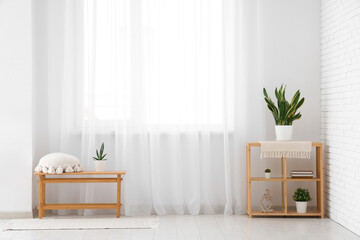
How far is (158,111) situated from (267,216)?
1.57 m

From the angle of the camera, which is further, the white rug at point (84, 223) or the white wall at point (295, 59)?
the white wall at point (295, 59)

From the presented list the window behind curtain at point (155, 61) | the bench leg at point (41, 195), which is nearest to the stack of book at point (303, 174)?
the window behind curtain at point (155, 61)

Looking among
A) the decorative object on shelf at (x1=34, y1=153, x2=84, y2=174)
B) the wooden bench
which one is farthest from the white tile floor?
the decorative object on shelf at (x1=34, y1=153, x2=84, y2=174)

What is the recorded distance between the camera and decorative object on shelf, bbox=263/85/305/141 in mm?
5000

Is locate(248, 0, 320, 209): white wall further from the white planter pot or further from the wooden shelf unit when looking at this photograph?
the white planter pot

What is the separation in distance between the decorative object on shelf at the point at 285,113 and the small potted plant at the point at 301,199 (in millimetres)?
573

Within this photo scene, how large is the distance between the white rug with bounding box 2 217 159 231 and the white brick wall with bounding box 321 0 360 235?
178 centimetres

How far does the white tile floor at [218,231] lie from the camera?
4.23m

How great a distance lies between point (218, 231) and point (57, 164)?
5.54 ft

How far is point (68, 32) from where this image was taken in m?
5.19

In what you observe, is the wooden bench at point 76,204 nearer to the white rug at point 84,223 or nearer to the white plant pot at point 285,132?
the white rug at point 84,223

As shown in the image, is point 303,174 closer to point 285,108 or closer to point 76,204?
point 285,108

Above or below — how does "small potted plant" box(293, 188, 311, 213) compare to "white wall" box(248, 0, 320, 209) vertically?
below

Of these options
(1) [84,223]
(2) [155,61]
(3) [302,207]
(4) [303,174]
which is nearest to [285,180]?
(4) [303,174]
